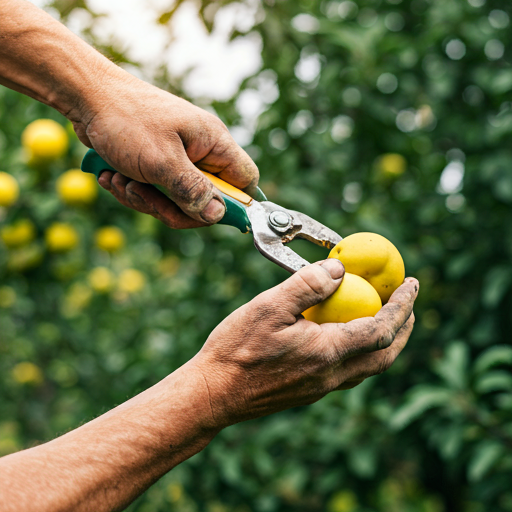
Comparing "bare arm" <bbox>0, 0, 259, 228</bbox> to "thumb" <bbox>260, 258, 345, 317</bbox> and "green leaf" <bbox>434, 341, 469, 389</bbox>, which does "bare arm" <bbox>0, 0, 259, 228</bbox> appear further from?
"green leaf" <bbox>434, 341, 469, 389</bbox>

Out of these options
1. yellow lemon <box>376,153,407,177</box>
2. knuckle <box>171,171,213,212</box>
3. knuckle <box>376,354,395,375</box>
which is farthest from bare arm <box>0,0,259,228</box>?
yellow lemon <box>376,153,407,177</box>

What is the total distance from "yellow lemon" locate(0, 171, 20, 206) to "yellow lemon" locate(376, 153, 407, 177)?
79.3 inches

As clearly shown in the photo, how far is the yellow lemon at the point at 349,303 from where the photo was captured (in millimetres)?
1480

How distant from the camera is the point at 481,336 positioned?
2.53 metres

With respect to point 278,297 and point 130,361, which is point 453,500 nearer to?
point 130,361

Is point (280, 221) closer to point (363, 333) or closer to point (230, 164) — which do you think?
point (230, 164)

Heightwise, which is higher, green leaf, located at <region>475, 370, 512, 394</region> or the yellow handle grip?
the yellow handle grip

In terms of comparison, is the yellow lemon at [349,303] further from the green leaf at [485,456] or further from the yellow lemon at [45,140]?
the yellow lemon at [45,140]

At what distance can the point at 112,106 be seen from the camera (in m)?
1.55

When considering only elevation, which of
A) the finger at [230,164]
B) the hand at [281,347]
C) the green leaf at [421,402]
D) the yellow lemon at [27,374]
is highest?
the finger at [230,164]

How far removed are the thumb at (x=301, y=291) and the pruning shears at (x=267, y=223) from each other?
0.20 m

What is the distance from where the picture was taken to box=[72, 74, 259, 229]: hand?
5.00 ft

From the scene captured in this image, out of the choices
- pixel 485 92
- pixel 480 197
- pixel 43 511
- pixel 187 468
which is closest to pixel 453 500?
pixel 187 468

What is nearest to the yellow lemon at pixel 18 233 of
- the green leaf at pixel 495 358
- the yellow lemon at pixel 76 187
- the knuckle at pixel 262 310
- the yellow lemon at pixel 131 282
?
the yellow lemon at pixel 76 187
